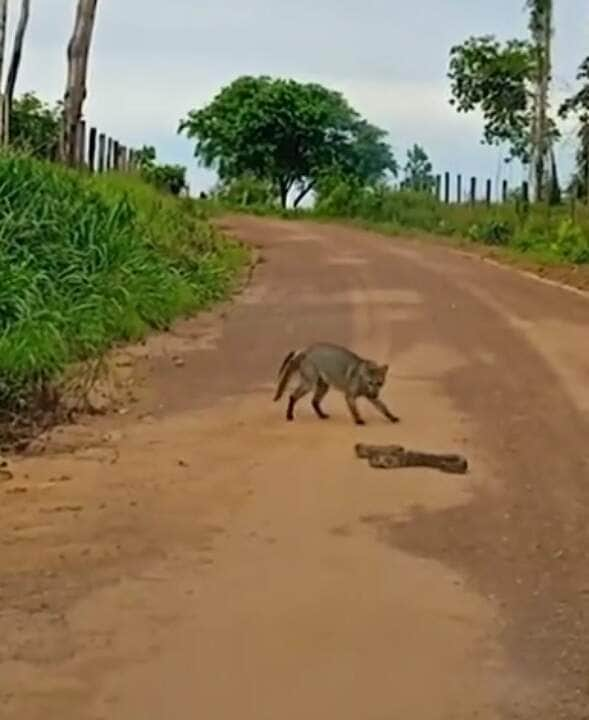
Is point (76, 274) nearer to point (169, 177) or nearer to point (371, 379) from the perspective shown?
point (371, 379)

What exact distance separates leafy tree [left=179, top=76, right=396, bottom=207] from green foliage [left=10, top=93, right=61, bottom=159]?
1656 cm

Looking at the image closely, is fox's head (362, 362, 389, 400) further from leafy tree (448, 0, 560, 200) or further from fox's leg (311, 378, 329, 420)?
leafy tree (448, 0, 560, 200)

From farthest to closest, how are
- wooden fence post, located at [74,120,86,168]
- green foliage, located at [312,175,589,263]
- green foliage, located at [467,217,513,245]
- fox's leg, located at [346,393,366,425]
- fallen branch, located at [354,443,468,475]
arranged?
green foliage, located at [467,217,513,245] < green foliage, located at [312,175,589,263] < wooden fence post, located at [74,120,86,168] < fox's leg, located at [346,393,366,425] < fallen branch, located at [354,443,468,475]

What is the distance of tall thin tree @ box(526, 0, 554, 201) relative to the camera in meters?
41.0

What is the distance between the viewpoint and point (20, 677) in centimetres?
632

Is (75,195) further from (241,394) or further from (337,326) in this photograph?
(241,394)

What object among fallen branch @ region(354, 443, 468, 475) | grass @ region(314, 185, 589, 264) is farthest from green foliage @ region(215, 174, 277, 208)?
fallen branch @ region(354, 443, 468, 475)

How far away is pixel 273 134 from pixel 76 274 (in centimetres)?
4039

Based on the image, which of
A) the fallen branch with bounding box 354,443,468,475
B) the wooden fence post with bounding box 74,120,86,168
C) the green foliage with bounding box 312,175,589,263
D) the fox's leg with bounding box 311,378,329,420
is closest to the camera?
the fallen branch with bounding box 354,443,468,475

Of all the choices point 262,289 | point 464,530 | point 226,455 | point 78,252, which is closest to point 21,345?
point 226,455

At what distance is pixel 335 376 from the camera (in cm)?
1202

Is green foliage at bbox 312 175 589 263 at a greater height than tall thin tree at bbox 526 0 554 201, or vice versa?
tall thin tree at bbox 526 0 554 201

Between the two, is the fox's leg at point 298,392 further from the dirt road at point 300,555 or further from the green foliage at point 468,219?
the green foliage at point 468,219

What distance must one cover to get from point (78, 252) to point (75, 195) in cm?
249
